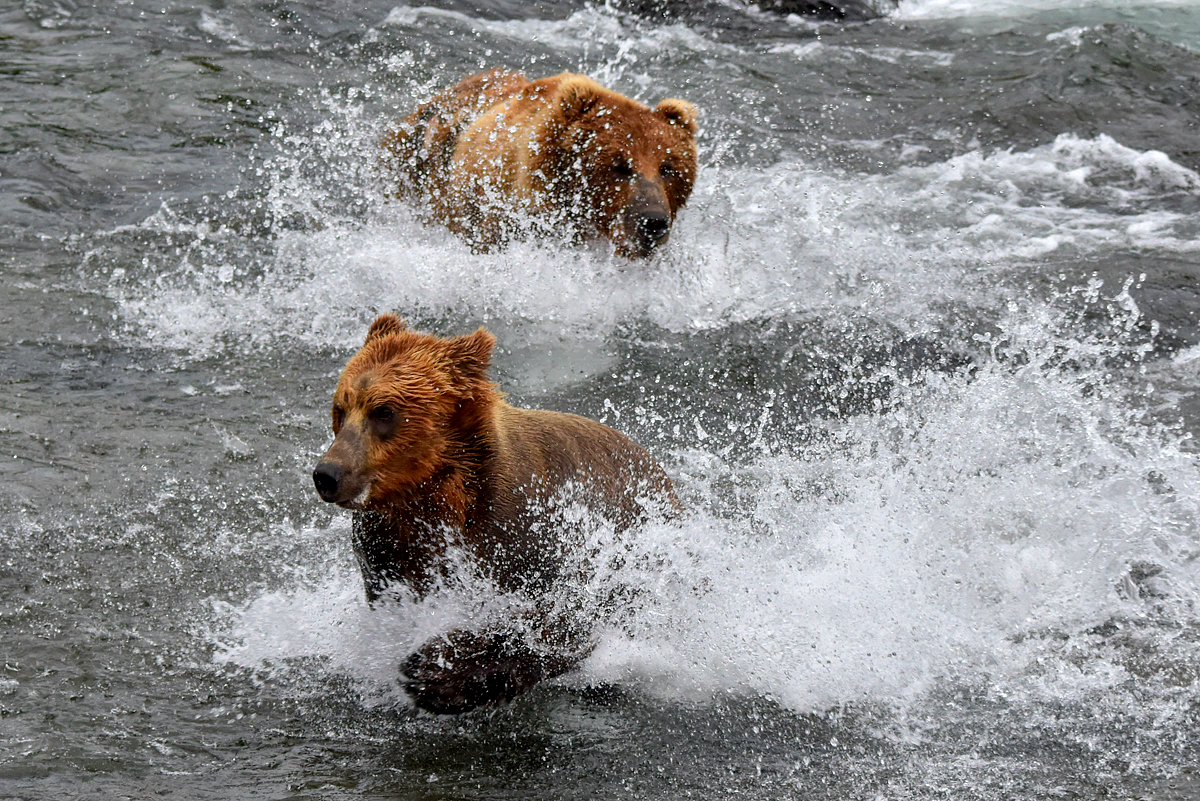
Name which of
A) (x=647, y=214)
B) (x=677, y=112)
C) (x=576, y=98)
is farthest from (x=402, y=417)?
(x=677, y=112)

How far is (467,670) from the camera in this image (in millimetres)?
4105

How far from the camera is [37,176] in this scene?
8.82m

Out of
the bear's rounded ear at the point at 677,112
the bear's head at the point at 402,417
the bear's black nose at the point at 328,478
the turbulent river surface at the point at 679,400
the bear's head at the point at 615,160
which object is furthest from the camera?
the bear's rounded ear at the point at 677,112

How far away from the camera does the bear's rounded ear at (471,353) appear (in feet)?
13.0

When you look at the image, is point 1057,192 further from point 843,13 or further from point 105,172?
point 105,172

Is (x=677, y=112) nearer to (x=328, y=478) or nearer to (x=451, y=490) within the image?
(x=451, y=490)

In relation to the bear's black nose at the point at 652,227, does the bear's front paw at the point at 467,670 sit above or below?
below

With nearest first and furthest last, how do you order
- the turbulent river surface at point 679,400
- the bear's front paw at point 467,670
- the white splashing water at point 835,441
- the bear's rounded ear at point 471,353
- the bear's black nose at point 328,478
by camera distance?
the bear's black nose at point 328,478
the bear's rounded ear at point 471,353
the bear's front paw at point 467,670
the turbulent river surface at point 679,400
the white splashing water at point 835,441

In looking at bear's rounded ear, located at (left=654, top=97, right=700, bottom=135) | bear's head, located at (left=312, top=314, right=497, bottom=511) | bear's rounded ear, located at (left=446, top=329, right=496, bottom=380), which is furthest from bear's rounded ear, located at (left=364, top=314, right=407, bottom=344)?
bear's rounded ear, located at (left=654, top=97, right=700, bottom=135)

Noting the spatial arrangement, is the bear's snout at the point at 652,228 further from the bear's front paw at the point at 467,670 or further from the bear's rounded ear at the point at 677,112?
the bear's front paw at the point at 467,670

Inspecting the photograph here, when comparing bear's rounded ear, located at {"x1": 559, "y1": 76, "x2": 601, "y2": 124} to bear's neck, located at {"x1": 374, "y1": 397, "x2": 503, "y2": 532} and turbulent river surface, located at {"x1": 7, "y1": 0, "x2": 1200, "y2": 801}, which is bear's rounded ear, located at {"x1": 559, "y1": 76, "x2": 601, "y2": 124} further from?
bear's neck, located at {"x1": 374, "y1": 397, "x2": 503, "y2": 532}

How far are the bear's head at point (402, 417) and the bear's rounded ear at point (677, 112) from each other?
151 inches

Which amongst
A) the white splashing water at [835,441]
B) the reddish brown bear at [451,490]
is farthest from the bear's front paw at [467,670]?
the white splashing water at [835,441]

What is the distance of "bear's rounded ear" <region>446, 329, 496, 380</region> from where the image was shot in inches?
156
